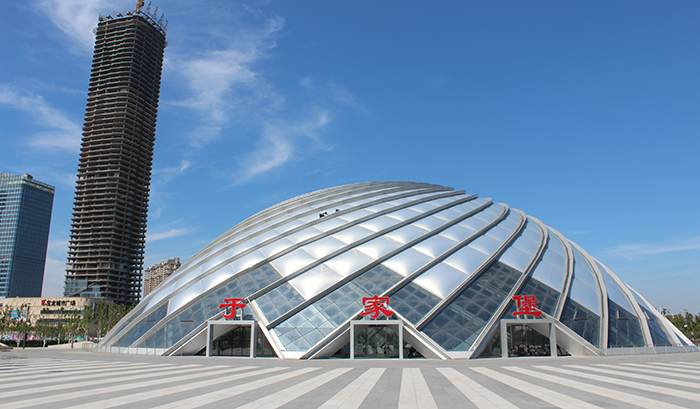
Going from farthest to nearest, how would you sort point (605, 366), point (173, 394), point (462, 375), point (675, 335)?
point (675, 335)
point (605, 366)
point (462, 375)
point (173, 394)

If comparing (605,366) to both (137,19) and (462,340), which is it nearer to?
(462,340)

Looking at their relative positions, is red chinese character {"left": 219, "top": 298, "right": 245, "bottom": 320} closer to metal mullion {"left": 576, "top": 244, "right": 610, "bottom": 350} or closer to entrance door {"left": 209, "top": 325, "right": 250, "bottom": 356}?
entrance door {"left": 209, "top": 325, "right": 250, "bottom": 356}

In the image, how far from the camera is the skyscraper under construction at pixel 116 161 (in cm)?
15975

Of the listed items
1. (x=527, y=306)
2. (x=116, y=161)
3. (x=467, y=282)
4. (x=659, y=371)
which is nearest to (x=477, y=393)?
(x=659, y=371)

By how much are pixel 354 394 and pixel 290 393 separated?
2.07 m

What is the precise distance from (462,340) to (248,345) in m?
15.1

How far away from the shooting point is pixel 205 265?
3769 cm

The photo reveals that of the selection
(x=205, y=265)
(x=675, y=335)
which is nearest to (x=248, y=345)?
(x=205, y=265)

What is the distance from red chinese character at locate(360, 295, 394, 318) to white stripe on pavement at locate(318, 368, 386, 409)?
29.1 feet

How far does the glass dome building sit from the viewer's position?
27547 millimetres

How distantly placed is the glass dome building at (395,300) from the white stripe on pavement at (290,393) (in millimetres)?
9483

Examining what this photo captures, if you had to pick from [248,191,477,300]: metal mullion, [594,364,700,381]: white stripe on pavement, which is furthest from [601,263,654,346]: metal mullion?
[248,191,477,300]: metal mullion

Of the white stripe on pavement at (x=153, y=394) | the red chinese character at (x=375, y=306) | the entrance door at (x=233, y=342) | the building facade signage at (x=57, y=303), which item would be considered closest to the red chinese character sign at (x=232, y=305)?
the entrance door at (x=233, y=342)

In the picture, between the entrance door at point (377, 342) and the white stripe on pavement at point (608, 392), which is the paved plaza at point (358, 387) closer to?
the white stripe on pavement at point (608, 392)
